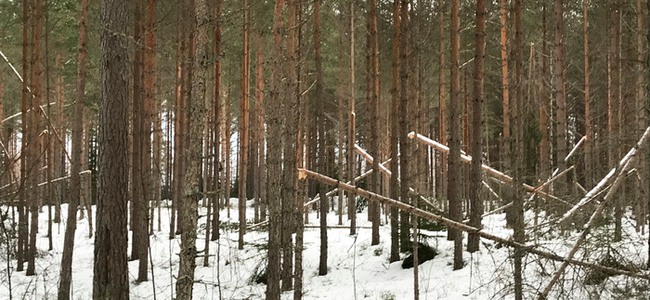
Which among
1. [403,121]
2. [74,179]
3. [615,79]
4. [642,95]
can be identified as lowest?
[74,179]

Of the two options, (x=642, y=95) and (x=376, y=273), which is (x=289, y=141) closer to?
(x=376, y=273)

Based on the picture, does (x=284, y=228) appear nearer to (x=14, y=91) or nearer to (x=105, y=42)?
(x=105, y=42)

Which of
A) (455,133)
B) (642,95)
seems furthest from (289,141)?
(642,95)

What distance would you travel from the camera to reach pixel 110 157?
8555mm

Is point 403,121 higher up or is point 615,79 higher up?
point 615,79

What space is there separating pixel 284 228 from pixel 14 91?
2481cm

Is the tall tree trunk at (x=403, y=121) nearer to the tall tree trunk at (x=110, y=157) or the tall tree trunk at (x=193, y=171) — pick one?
the tall tree trunk at (x=110, y=157)

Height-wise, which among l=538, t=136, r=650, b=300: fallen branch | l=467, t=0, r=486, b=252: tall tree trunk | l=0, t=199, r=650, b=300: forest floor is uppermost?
l=467, t=0, r=486, b=252: tall tree trunk

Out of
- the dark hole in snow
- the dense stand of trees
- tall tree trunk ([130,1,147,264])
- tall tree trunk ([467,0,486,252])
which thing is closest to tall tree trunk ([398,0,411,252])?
the dense stand of trees

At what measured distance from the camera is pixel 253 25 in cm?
1917

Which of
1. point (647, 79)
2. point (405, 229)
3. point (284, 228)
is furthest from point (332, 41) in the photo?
point (647, 79)

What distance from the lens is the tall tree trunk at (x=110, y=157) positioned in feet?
28.0

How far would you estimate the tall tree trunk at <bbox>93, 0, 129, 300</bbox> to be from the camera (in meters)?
8.55

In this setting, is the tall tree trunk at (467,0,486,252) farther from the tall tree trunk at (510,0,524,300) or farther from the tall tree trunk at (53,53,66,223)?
the tall tree trunk at (53,53,66,223)
